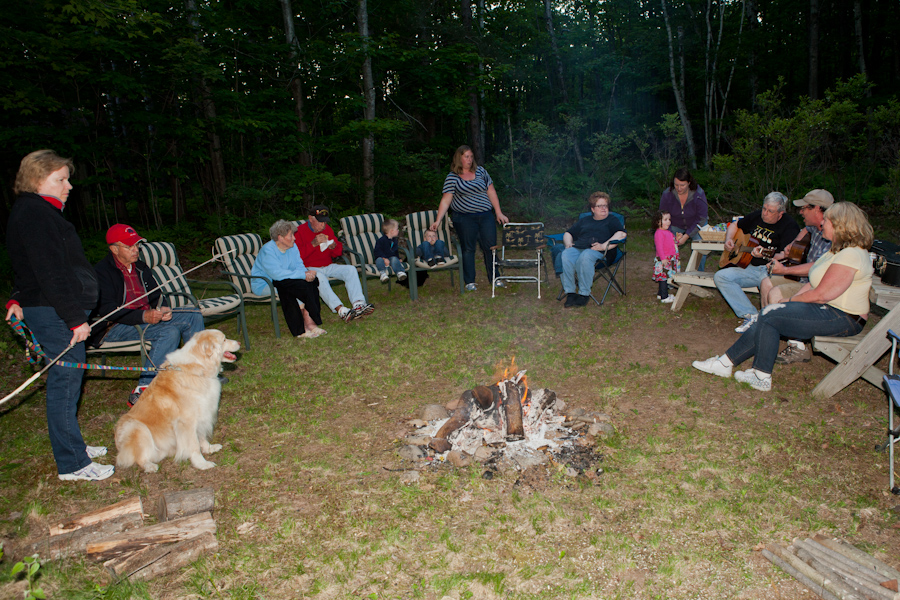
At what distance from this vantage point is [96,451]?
3.51 m

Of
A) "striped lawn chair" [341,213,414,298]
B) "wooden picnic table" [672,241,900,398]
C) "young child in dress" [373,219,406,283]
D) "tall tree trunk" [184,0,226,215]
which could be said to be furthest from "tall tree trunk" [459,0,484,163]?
"wooden picnic table" [672,241,900,398]

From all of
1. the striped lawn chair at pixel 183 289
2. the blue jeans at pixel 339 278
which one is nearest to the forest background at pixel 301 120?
the striped lawn chair at pixel 183 289

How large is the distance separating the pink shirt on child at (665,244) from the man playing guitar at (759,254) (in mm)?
994

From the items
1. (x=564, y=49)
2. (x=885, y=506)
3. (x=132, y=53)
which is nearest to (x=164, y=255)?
(x=132, y=53)

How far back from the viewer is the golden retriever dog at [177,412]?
319 centimetres

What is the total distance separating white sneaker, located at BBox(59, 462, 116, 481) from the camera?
3.19m

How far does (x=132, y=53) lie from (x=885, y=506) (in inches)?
389

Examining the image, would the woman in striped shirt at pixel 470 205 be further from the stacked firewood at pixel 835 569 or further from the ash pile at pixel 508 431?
the stacked firewood at pixel 835 569

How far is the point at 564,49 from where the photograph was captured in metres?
20.1

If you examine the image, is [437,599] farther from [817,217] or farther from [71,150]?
[71,150]

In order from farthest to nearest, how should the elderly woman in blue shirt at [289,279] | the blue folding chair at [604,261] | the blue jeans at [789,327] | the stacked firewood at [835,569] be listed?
1. the blue folding chair at [604,261]
2. the elderly woman in blue shirt at [289,279]
3. the blue jeans at [789,327]
4. the stacked firewood at [835,569]

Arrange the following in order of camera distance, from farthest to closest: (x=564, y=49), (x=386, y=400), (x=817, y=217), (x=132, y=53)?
A: (x=564, y=49), (x=132, y=53), (x=817, y=217), (x=386, y=400)

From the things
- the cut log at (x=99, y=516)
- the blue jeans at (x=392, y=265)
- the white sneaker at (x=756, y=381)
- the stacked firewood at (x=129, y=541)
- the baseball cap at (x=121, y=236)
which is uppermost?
the baseball cap at (x=121, y=236)

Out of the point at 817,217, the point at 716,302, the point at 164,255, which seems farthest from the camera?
the point at 716,302
